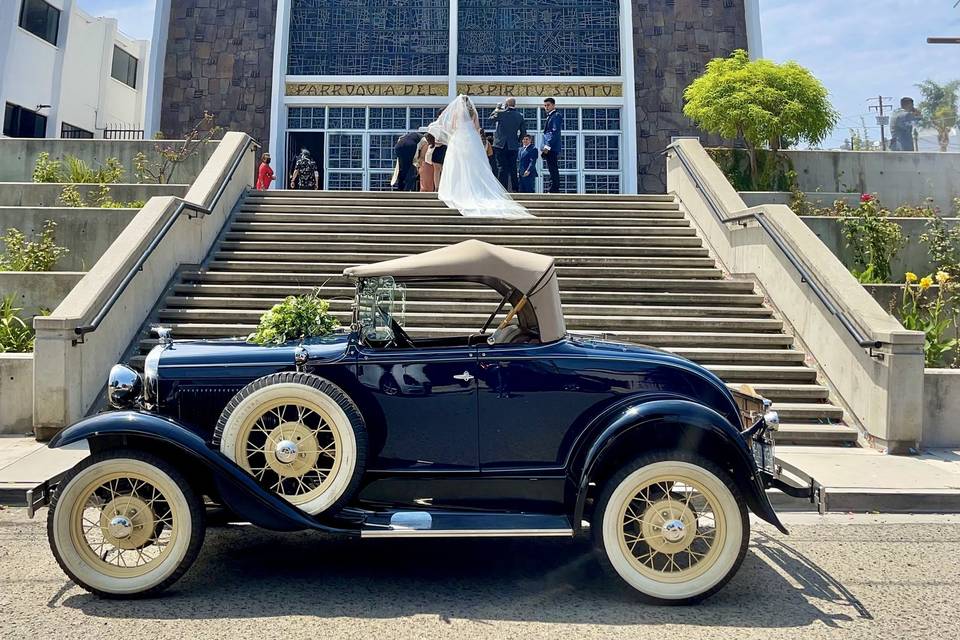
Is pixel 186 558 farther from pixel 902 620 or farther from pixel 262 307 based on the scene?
pixel 262 307

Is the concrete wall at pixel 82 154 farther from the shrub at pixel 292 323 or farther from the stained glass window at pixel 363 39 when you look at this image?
the shrub at pixel 292 323

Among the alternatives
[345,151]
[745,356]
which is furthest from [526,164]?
[745,356]

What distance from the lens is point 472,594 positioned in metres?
4.46

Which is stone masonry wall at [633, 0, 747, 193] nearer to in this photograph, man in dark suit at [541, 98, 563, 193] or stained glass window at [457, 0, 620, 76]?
stained glass window at [457, 0, 620, 76]

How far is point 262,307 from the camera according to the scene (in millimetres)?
10180

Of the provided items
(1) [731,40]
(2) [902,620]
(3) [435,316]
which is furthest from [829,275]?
(1) [731,40]

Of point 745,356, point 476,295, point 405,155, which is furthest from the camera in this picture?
point 405,155

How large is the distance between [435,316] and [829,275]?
476 centimetres

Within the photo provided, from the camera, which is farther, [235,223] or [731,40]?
[731,40]

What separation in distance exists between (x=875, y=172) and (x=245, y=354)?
49.0ft

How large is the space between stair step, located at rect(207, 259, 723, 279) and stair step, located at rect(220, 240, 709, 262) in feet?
1.69

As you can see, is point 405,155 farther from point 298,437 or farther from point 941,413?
point 298,437

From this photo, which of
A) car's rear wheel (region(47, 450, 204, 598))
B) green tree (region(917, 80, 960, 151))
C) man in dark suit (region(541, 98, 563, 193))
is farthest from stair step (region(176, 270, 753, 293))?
green tree (region(917, 80, 960, 151))

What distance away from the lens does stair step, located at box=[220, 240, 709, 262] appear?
11.8 meters
